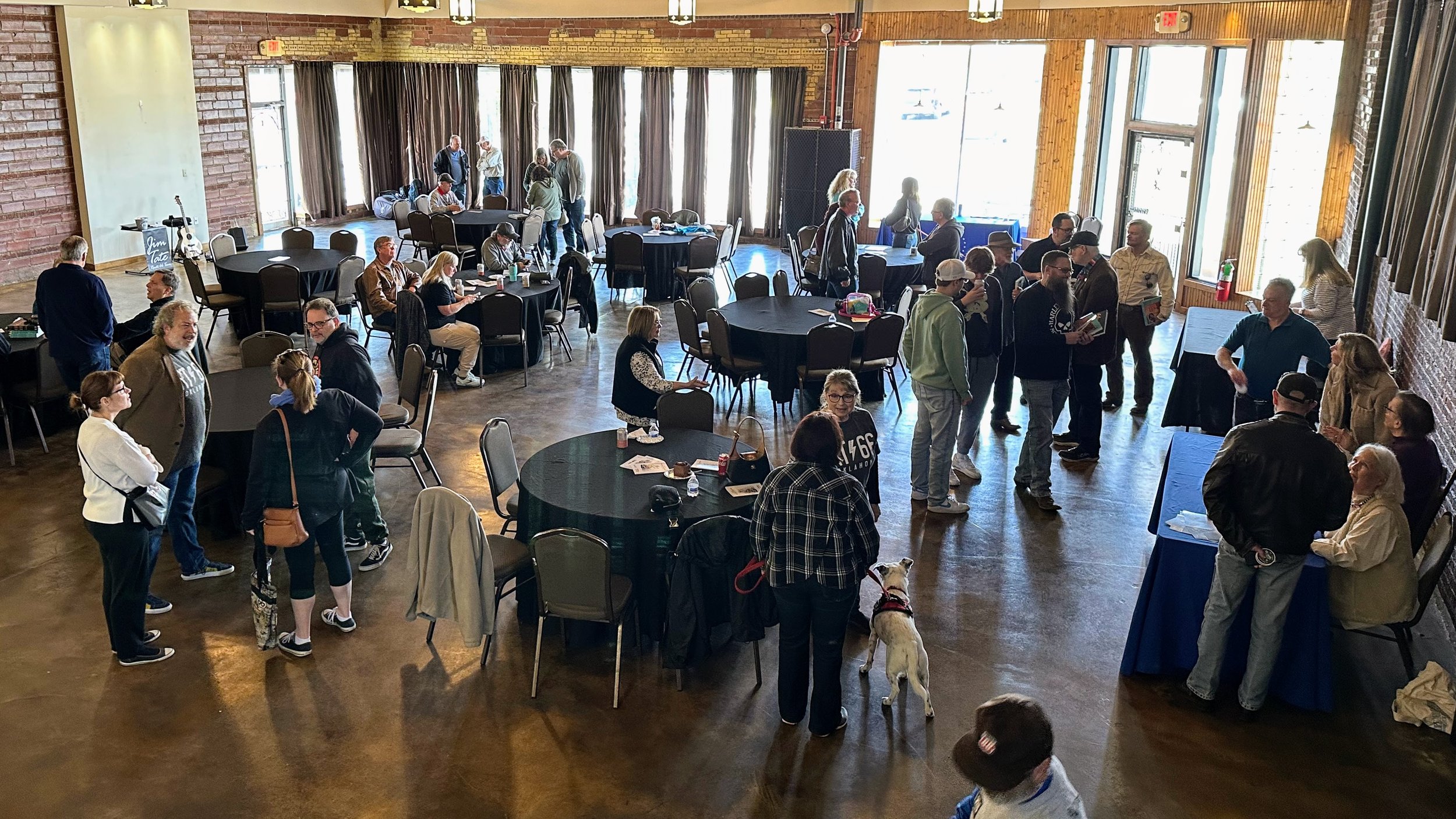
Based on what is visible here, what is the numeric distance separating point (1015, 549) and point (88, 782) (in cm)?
485

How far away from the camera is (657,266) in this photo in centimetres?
1270

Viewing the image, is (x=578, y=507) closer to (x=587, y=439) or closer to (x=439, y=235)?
(x=587, y=439)

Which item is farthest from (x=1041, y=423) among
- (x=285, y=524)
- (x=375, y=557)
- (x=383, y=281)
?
(x=383, y=281)

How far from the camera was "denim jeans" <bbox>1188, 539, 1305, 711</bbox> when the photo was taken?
4.79 meters

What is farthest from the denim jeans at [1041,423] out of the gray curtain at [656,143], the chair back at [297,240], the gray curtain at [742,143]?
the gray curtain at [656,143]

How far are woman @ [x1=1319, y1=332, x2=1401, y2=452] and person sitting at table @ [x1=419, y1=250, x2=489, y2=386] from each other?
21.5ft

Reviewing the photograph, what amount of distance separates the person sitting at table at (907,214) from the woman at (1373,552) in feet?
26.7

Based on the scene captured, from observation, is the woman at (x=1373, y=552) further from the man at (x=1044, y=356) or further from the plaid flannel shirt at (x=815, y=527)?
the man at (x=1044, y=356)

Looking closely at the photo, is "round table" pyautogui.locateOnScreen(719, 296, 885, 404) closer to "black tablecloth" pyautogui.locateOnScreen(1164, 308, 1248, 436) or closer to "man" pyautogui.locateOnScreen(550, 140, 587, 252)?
"black tablecloth" pyautogui.locateOnScreen(1164, 308, 1248, 436)

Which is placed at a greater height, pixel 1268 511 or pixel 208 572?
pixel 1268 511

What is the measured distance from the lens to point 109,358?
26.3 ft

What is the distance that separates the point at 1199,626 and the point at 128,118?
14287 millimetres

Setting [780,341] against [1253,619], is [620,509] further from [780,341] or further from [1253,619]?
[780,341]

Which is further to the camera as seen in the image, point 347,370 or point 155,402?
point 347,370
